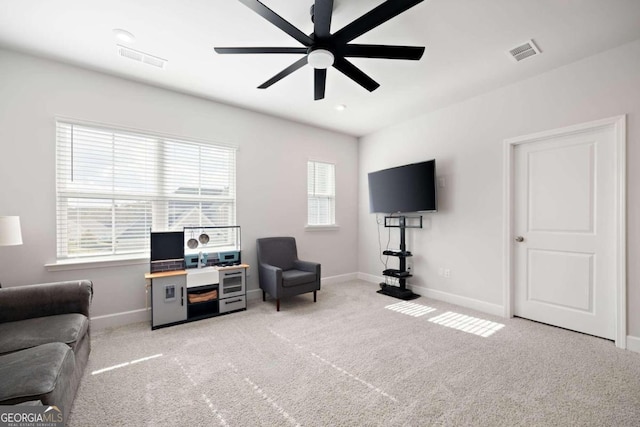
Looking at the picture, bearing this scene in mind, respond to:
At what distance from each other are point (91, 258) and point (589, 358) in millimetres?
5010

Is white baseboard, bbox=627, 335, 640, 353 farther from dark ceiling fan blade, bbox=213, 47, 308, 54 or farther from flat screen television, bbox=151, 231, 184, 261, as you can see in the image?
flat screen television, bbox=151, 231, 184, 261

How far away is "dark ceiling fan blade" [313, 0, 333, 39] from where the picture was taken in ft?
5.39

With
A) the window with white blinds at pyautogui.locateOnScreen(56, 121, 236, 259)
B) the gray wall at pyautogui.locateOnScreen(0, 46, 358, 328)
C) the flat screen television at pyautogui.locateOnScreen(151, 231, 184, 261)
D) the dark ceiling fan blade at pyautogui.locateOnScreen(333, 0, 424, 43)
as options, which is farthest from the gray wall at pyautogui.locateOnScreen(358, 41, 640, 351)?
the flat screen television at pyautogui.locateOnScreen(151, 231, 184, 261)

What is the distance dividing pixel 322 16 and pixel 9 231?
3.04 metres

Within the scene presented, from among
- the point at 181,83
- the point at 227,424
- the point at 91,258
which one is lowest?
the point at 227,424

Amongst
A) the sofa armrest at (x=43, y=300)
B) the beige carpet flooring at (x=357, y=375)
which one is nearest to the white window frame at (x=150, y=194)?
the sofa armrest at (x=43, y=300)

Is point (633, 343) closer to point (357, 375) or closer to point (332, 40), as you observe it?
point (357, 375)

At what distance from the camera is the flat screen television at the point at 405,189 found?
389cm

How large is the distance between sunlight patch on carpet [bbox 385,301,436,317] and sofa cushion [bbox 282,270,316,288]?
114 centimetres

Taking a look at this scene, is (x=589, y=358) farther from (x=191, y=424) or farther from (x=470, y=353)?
(x=191, y=424)

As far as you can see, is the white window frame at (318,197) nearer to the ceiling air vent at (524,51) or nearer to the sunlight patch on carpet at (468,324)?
the sunlight patch on carpet at (468,324)

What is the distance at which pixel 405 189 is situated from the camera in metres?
4.15

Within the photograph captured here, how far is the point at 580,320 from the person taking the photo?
2895mm

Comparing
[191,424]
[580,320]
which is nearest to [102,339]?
[191,424]
